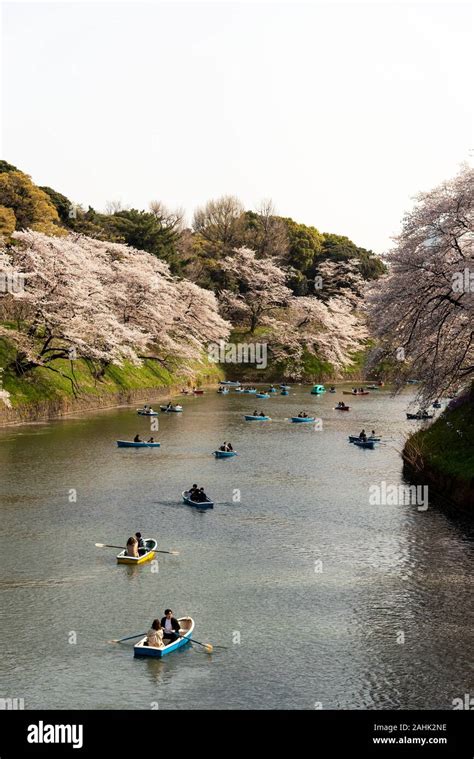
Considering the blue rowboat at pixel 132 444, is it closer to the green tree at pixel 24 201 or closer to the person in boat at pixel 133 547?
the person in boat at pixel 133 547

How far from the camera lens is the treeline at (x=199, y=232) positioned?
8869 centimetres

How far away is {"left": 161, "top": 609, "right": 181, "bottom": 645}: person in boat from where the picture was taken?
23.5 meters

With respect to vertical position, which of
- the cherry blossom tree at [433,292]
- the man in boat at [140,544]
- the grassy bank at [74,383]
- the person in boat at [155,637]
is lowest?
the person in boat at [155,637]

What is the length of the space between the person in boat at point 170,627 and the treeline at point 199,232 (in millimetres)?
62565

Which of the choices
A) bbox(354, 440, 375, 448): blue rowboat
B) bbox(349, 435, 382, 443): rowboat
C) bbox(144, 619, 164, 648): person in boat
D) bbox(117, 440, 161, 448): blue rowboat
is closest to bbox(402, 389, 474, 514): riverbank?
bbox(354, 440, 375, 448): blue rowboat

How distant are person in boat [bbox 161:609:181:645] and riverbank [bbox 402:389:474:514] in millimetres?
20319

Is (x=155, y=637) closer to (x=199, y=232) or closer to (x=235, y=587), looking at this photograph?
(x=235, y=587)

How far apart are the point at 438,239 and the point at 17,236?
1528 inches

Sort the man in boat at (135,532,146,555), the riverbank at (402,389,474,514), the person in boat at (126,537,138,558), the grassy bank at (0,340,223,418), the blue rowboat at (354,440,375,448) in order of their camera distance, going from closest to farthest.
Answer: the person in boat at (126,537,138,558) < the man in boat at (135,532,146,555) < the riverbank at (402,389,474,514) < the blue rowboat at (354,440,375,448) < the grassy bank at (0,340,223,418)

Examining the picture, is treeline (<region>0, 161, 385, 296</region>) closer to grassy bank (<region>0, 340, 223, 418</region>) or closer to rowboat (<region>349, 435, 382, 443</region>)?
grassy bank (<region>0, 340, 223, 418</region>)

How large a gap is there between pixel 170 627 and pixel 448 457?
2503cm

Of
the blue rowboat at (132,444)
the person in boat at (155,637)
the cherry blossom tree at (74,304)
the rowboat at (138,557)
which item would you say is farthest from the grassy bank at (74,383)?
the person in boat at (155,637)
